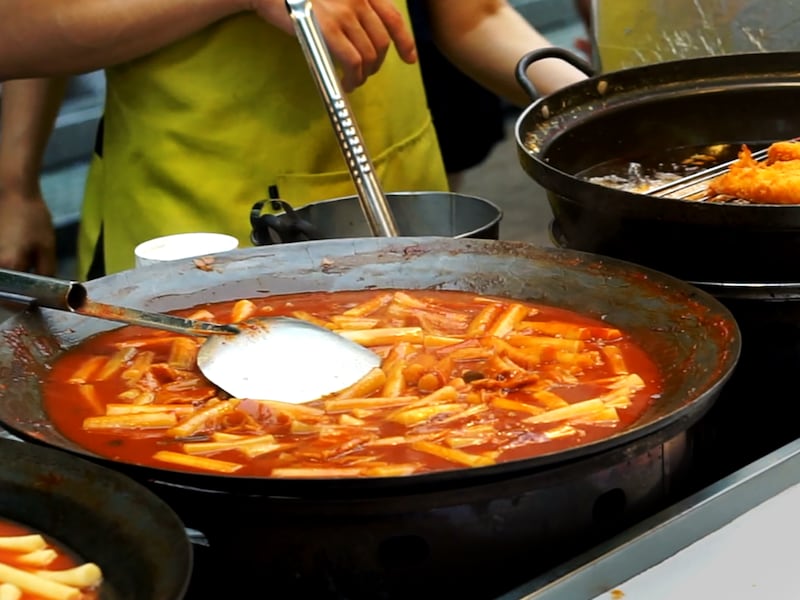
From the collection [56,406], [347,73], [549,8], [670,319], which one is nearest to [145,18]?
[347,73]

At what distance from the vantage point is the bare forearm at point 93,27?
2.11 m

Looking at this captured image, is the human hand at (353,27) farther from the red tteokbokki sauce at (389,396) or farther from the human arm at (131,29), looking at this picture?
the red tteokbokki sauce at (389,396)

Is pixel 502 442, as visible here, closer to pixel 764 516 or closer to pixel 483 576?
pixel 483 576

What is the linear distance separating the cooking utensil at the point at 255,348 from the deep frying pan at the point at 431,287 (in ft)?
0.31

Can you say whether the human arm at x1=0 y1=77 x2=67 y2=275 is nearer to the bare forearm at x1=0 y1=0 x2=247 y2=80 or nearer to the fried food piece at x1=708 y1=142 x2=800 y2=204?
the bare forearm at x1=0 y1=0 x2=247 y2=80

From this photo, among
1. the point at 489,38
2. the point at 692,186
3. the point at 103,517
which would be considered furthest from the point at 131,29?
the point at 103,517

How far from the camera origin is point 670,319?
129 centimetres

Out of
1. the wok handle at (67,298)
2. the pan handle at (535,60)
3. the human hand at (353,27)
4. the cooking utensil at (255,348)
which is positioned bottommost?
the cooking utensil at (255,348)

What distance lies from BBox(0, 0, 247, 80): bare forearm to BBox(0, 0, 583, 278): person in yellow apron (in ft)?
0.33

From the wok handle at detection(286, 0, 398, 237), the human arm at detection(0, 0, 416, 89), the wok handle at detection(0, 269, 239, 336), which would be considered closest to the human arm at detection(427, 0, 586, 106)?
the human arm at detection(0, 0, 416, 89)

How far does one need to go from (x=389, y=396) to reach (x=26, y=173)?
160cm

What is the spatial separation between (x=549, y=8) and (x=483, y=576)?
585 centimetres

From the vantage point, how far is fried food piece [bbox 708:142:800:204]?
1.47 m

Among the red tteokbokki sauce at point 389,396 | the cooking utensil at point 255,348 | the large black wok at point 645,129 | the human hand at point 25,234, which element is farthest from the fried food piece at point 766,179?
the human hand at point 25,234
